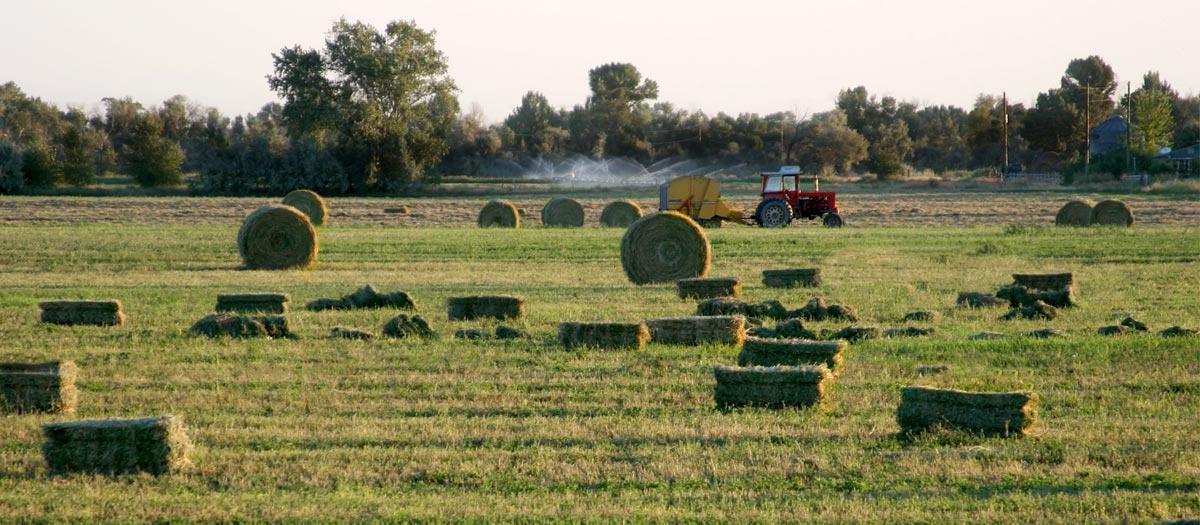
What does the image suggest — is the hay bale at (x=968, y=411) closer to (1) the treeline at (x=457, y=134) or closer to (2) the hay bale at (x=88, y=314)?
(2) the hay bale at (x=88, y=314)

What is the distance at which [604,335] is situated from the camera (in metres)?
13.8

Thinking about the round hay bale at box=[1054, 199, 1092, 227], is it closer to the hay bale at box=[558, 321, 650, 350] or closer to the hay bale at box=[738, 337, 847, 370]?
the hay bale at box=[558, 321, 650, 350]

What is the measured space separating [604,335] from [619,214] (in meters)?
30.8

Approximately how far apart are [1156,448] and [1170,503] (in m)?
1.46

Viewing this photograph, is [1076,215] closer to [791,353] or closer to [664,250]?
[664,250]

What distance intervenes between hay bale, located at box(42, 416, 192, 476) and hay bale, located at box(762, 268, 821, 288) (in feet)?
45.8

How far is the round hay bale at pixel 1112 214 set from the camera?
133ft

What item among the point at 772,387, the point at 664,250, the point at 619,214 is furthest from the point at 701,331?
the point at 619,214

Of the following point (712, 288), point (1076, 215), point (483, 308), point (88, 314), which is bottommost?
point (1076, 215)

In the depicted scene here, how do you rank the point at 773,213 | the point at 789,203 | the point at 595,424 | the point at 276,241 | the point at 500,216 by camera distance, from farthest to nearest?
the point at 500,216, the point at 789,203, the point at 773,213, the point at 276,241, the point at 595,424

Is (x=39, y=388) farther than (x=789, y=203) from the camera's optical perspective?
No

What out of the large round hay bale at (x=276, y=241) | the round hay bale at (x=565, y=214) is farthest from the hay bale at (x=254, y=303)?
the round hay bale at (x=565, y=214)

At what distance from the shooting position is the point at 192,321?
16547 mm

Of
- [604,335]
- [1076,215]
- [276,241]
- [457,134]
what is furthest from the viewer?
[457,134]
